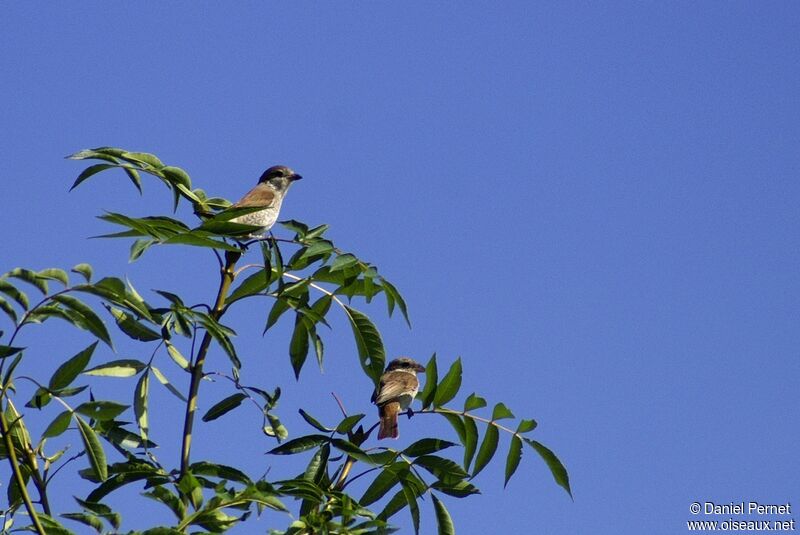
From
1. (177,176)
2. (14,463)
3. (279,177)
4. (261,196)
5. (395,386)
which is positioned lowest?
(14,463)

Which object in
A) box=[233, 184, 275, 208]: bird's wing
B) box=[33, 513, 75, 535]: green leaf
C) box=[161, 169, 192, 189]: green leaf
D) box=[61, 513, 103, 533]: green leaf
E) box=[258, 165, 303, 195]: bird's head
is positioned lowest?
box=[33, 513, 75, 535]: green leaf

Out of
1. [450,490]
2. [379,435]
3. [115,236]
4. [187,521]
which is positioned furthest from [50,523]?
[379,435]

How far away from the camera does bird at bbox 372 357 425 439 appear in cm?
736

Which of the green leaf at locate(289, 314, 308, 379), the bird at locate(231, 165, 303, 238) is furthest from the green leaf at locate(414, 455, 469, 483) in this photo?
the bird at locate(231, 165, 303, 238)

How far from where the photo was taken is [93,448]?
136 inches

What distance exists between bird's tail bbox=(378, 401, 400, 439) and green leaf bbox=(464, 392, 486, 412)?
2.83 metres

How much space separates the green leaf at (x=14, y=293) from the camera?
3273mm

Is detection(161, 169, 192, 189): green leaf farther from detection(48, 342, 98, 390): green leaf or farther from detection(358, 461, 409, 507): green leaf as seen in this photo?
detection(358, 461, 409, 507): green leaf

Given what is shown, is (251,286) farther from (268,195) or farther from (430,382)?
(268,195)

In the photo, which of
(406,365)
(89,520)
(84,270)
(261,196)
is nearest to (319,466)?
(89,520)

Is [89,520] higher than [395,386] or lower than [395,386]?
lower

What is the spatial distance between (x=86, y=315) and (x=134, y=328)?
50 cm

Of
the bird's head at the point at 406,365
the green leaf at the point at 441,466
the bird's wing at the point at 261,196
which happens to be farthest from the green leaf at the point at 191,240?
the bird's head at the point at 406,365

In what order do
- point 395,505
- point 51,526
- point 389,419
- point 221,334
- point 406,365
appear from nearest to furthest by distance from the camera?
point 51,526, point 221,334, point 395,505, point 389,419, point 406,365
